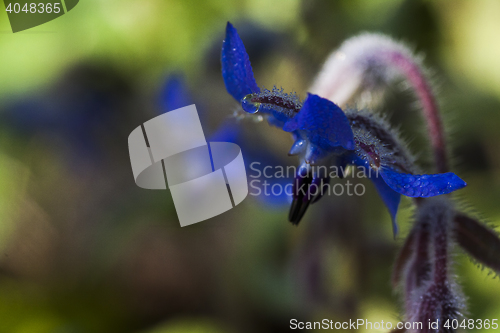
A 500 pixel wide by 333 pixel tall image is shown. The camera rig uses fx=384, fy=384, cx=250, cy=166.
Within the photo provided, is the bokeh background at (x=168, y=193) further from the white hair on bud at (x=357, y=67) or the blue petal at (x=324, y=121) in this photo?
the blue petal at (x=324, y=121)

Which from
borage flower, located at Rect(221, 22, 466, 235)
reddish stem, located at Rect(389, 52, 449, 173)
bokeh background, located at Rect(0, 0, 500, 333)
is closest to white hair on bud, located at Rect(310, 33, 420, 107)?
reddish stem, located at Rect(389, 52, 449, 173)

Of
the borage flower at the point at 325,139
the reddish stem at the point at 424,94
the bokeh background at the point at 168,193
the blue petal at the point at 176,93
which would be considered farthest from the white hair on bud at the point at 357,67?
the blue petal at the point at 176,93

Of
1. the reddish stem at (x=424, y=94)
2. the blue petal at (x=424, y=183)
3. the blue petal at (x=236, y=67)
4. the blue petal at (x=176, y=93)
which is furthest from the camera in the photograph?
the blue petal at (x=176, y=93)

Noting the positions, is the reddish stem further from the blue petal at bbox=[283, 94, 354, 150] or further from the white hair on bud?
the blue petal at bbox=[283, 94, 354, 150]

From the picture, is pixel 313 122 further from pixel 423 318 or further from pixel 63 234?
pixel 63 234

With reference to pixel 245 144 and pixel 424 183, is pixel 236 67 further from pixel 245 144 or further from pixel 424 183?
pixel 245 144
